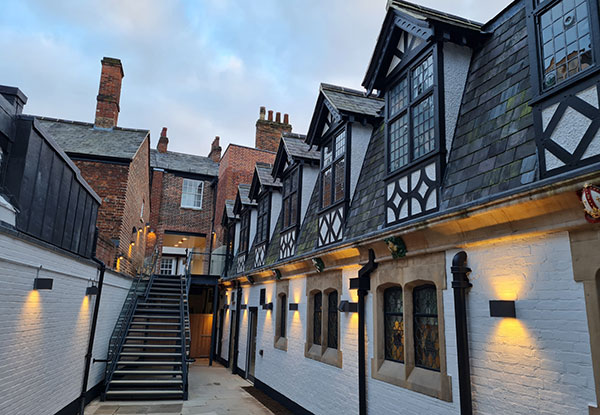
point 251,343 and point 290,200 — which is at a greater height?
point 290,200

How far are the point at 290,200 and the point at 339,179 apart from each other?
3537 mm

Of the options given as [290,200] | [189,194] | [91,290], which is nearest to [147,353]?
[91,290]

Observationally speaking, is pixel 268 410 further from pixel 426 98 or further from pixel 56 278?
pixel 426 98

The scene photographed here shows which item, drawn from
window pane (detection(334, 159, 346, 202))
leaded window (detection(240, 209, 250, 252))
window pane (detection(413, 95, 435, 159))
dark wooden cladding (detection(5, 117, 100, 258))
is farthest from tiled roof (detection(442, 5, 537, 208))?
leaded window (detection(240, 209, 250, 252))

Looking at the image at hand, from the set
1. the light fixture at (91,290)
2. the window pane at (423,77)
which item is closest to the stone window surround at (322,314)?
the window pane at (423,77)

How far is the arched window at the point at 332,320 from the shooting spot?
9305 mm

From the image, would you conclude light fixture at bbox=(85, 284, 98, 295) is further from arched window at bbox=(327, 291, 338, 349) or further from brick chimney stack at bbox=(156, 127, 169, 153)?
brick chimney stack at bbox=(156, 127, 169, 153)

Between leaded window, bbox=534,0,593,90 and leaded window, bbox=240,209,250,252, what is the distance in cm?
1424

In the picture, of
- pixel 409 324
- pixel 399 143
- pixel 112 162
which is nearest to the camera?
pixel 409 324

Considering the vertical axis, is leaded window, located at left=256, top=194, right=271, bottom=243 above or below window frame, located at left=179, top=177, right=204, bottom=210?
below

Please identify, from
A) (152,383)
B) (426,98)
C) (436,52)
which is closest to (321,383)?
(152,383)

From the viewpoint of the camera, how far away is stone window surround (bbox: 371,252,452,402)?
5.71 m

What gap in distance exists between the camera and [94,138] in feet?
54.9

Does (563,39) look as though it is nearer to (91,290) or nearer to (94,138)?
(91,290)
